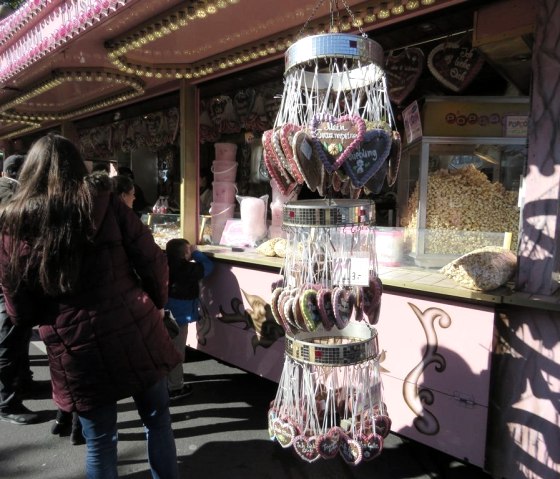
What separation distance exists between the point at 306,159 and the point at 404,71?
5.63ft

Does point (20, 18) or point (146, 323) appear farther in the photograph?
point (20, 18)

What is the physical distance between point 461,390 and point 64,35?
2.96 m

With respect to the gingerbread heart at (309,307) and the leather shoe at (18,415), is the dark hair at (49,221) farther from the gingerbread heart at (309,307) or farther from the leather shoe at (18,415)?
the leather shoe at (18,415)

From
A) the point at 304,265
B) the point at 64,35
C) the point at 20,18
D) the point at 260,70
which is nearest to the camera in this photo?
the point at 304,265

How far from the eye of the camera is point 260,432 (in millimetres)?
2723

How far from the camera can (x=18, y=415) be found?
282 centimetres

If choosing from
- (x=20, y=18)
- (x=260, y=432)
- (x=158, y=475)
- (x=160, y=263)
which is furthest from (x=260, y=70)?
(x=158, y=475)

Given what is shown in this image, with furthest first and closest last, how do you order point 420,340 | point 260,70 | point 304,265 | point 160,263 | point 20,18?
1. point 260,70
2. point 20,18
3. point 420,340
4. point 160,263
5. point 304,265

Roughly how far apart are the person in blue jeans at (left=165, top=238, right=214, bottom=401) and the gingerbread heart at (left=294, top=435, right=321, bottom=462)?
1.51 meters

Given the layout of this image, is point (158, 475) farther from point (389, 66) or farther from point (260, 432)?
point (389, 66)

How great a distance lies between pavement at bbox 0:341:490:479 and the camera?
2320 mm

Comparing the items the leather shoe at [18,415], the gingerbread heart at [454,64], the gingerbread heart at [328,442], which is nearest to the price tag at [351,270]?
the gingerbread heart at [328,442]

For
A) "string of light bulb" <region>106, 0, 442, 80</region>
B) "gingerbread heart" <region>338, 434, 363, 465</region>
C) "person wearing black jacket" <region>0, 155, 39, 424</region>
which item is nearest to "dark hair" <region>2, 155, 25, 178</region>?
"person wearing black jacket" <region>0, 155, 39, 424</region>

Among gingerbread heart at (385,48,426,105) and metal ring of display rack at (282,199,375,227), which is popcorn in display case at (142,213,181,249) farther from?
metal ring of display rack at (282,199,375,227)
